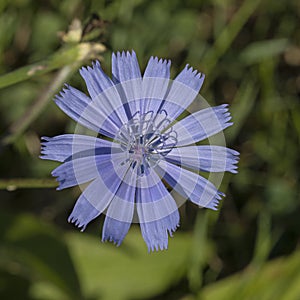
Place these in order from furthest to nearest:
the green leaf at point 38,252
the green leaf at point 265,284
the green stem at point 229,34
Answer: the green stem at point 229,34 < the green leaf at point 265,284 < the green leaf at point 38,252

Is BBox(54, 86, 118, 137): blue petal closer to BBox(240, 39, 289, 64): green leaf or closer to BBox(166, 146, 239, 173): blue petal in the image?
BBox(166, 146, 239, 173): blue petal

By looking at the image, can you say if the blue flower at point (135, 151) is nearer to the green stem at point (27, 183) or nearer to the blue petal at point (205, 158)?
the blue petal at point (205, 158)

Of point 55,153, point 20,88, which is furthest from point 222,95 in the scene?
point 55,153

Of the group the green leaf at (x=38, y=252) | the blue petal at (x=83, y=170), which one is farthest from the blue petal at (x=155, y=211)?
the green leaf at (x=38, y=252)

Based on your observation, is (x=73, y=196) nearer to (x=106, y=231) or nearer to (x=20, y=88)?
(x=20, y=88)

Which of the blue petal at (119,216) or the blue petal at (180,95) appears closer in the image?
the blue petal at (119,216)

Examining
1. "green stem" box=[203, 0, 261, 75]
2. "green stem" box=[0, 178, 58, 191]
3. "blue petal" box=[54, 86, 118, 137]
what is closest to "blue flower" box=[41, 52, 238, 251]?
"blue petal" box=[54, 86, 118, 137]

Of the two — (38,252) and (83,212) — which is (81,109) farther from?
(38,252)
